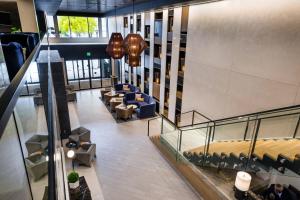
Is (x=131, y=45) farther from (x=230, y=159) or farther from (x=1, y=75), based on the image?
(x=1, y=75)

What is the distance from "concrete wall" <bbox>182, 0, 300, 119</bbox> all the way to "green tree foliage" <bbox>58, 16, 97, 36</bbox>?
447 inches

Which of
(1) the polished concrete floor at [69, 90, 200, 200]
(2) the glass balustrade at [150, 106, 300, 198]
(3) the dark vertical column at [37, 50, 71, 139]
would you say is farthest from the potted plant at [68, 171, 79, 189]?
(3) the dark vertical column at [37, 50, 71, 139]

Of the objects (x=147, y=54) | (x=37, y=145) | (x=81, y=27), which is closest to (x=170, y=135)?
(x=37, y=145)

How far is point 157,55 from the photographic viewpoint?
473 inches

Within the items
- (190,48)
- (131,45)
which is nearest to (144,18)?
(190,48)

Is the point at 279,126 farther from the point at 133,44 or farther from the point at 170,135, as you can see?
the point at 133,44

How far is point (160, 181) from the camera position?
6.77 meters

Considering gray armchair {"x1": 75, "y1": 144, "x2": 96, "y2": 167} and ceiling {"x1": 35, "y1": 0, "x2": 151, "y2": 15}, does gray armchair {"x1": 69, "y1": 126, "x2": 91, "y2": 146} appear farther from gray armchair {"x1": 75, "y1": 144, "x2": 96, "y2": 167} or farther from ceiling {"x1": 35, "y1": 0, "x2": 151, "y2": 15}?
ceiling {"x1": 35, "y1": 0, "x2": 151, "y2": 15}

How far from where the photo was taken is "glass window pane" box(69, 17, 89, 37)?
16453 millimetres

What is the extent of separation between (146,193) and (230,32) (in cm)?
580

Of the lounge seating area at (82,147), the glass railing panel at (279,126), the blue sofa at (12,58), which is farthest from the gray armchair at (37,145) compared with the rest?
the lounge seating area at (82,147)

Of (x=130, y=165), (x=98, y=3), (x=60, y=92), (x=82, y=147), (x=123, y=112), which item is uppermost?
(x=98, y=3)

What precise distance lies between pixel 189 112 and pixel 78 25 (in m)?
12.7

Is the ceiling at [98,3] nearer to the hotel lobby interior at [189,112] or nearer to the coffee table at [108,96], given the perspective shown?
the hotel lobby interior at [189,112]
